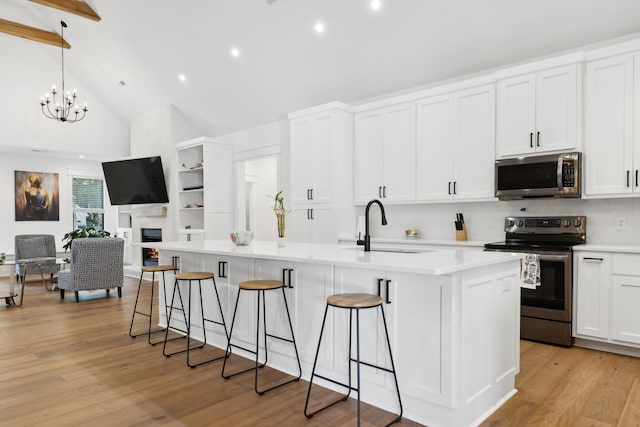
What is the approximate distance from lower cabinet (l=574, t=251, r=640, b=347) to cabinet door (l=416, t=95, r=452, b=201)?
1.51m

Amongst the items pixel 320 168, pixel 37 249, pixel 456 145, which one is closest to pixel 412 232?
pixel 456 145

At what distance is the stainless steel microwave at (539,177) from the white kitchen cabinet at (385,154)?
41.6 inches

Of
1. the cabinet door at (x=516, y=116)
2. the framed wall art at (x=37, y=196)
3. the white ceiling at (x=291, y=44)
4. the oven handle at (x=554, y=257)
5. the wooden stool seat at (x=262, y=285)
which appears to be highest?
the white ceiling at (x=291, y=44)

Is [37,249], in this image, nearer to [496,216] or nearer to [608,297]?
[496,216]

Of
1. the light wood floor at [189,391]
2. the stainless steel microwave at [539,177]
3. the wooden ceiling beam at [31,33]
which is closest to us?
the light wood floor at [189,391]

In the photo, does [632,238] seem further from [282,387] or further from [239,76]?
[239,76]

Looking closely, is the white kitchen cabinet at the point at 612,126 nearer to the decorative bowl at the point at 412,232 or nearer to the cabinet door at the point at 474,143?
the cabinet door at the point at 474,143

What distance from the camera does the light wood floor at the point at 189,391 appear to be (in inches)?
95.3

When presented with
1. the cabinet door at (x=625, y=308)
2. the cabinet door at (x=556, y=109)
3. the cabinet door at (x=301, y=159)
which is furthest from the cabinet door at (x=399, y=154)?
the cabinet door at (x=625, y=308)

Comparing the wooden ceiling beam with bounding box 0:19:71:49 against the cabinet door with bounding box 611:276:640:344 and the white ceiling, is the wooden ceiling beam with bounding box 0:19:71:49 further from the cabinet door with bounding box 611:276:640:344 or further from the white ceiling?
the cabinet door with bounding box 611:276:640:344

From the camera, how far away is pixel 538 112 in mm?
3920

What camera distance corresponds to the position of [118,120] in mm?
9078

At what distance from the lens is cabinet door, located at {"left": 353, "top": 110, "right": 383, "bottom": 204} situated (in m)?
5.19

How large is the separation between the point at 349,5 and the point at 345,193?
2.14m
